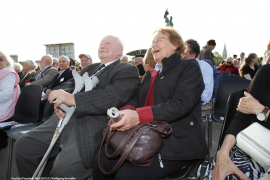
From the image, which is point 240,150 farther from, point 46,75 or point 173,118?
point 46,75

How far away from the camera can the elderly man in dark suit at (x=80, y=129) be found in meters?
1.63

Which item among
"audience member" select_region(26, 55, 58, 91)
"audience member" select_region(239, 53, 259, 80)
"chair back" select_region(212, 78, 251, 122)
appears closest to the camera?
"chair back" select_region(212, 78, 251, 122)

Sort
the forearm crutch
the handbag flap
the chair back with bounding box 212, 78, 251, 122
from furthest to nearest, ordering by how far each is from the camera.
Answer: the chair back with bounding box 212, 78, 251, 122 → the forearm crutch → the handbag flap

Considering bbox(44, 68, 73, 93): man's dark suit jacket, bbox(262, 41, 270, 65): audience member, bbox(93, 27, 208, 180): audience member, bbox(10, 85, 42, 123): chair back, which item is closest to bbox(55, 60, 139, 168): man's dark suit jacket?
bbox(93, 27, 208, 180): audience member

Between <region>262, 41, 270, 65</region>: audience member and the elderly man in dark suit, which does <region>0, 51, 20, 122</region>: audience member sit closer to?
the elderly man in dark suit

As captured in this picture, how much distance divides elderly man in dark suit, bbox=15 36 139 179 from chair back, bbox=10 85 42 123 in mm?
784

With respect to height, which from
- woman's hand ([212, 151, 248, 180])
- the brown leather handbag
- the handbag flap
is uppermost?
the handbag flap

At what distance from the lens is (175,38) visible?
1877 mm

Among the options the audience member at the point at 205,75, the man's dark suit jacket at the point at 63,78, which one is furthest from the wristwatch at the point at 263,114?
the man's dark suit jacket at the point at 63,78

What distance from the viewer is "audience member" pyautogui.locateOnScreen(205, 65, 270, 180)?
127 centimetres

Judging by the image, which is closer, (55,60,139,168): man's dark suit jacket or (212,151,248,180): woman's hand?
(212,151,248,180): woman's hand

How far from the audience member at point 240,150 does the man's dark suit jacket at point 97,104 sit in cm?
93

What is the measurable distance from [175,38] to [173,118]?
835 millimetres

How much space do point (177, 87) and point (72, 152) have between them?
40.7 inches
